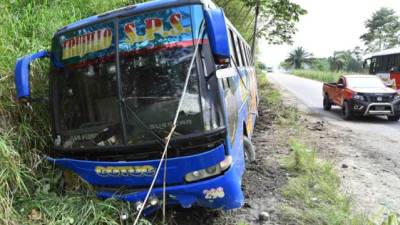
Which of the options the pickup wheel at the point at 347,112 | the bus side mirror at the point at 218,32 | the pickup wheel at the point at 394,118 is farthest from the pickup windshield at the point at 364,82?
the bus side mirror at the point at 218,32

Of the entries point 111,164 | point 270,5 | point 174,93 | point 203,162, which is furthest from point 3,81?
point 270,5

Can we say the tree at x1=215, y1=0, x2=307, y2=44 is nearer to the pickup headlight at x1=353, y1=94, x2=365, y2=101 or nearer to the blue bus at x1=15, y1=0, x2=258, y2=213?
the pickup headlight at x1=353, y1=94, x2=365, y2=101

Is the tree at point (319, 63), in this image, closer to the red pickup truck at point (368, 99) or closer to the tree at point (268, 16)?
the tree at point (268, 16)

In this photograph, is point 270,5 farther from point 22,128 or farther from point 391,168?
point 22,128

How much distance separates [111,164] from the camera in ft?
13.2

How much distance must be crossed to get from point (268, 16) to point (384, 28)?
4656 centimetres

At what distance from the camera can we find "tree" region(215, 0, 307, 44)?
17984mm

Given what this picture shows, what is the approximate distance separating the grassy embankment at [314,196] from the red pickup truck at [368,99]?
6.54 m

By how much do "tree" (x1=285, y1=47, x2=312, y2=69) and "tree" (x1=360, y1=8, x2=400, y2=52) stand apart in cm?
3639

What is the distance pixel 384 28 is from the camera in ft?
197

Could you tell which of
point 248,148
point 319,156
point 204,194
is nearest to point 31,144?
point 204,194

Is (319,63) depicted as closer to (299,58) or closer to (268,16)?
(299,58)

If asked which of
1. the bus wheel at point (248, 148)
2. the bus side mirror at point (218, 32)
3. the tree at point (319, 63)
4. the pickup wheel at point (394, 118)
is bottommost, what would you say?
the tree at point (319, 63)

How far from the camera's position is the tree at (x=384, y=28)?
194 ft
